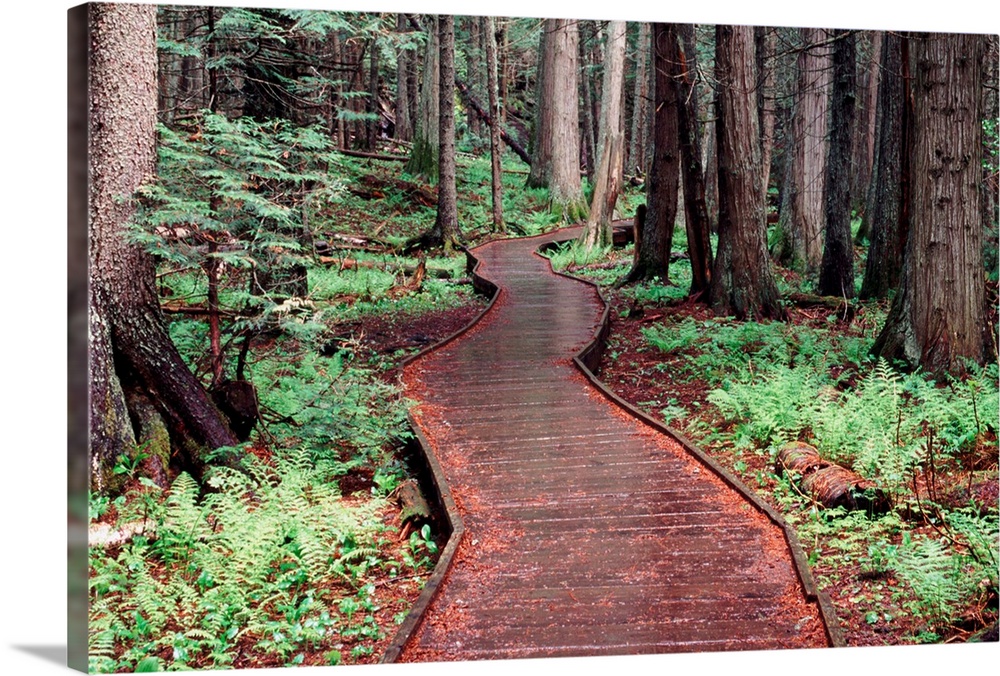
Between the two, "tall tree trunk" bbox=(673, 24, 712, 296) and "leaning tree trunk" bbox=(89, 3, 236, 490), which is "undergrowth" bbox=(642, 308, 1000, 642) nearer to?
"tall tree trunk" bbox=(673, 24, 712, 296)

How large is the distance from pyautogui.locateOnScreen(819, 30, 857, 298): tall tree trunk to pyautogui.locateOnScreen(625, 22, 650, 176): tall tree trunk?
10.6 metres

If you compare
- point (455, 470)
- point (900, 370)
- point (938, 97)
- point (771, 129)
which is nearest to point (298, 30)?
point (455, 470)

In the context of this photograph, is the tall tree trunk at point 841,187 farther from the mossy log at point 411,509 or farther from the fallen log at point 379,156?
the mossy log at point 411,509

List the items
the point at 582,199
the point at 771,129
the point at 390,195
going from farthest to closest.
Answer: the point at 582,199
the point at 771,129
the point at 390,195

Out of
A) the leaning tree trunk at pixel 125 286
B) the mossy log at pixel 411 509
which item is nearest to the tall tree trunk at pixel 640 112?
the mossy log at pixel 411 509

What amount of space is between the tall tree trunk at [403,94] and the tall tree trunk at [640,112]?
5.67 m

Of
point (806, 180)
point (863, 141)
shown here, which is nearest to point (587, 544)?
point (806, 180)

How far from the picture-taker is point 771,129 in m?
16.9

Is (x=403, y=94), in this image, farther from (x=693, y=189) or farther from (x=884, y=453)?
(x=884, y=453)

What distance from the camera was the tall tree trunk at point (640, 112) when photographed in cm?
2279

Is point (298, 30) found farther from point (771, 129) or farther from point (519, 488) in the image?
point (771, 129)

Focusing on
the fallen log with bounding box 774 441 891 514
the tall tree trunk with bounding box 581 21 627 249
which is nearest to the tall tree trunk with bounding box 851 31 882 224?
the tall tree trunk with bounding box 581 21 627 249

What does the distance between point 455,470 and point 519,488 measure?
0.52 meters

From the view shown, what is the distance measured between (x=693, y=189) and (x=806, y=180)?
515 centimetres
